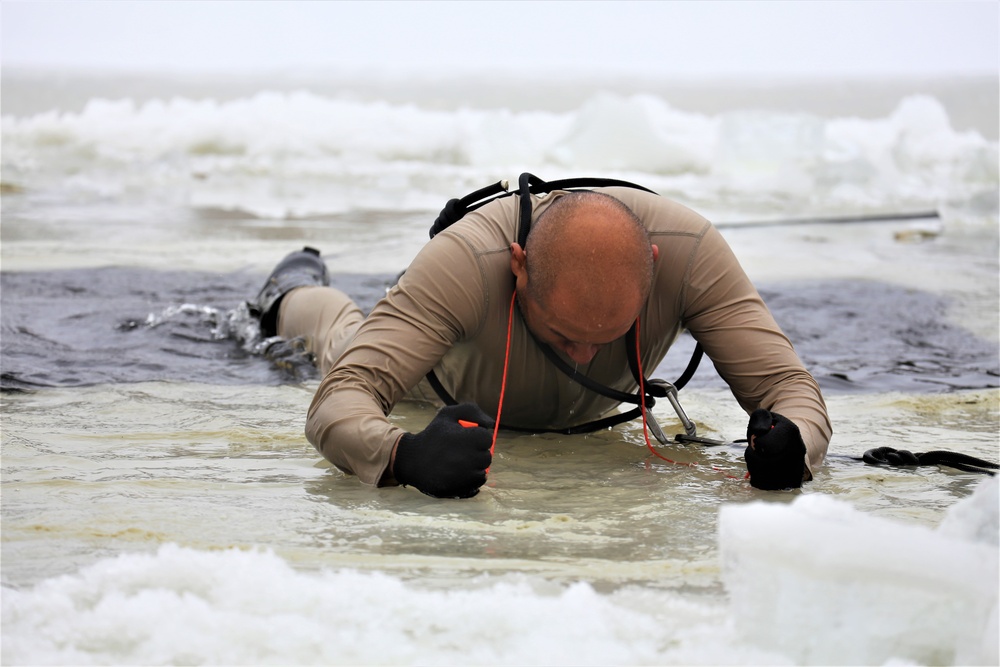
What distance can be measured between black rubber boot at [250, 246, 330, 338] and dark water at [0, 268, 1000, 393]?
0.48ft

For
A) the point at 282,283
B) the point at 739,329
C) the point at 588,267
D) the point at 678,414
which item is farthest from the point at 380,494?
the point at 282,283

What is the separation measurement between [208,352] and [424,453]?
8.03 ft

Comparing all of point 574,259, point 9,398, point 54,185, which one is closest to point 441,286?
point 574,259

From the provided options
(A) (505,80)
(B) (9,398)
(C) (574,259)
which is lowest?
(B) (9,398)

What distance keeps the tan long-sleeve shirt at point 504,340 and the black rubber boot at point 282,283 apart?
172 centimetres

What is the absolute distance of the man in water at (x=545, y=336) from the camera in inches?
95.6

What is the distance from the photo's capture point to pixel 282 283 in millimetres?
4590

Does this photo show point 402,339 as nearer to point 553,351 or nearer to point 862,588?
point 553,351

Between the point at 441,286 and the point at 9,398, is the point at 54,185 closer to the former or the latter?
the point at 9,398

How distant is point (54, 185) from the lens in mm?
11719

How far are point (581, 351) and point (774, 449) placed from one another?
0.54m

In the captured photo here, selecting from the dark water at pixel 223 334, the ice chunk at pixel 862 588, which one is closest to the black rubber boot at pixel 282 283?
the dark water at pixel 223 334

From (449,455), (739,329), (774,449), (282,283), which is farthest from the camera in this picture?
(282,283)

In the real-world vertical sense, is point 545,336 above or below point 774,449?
above
